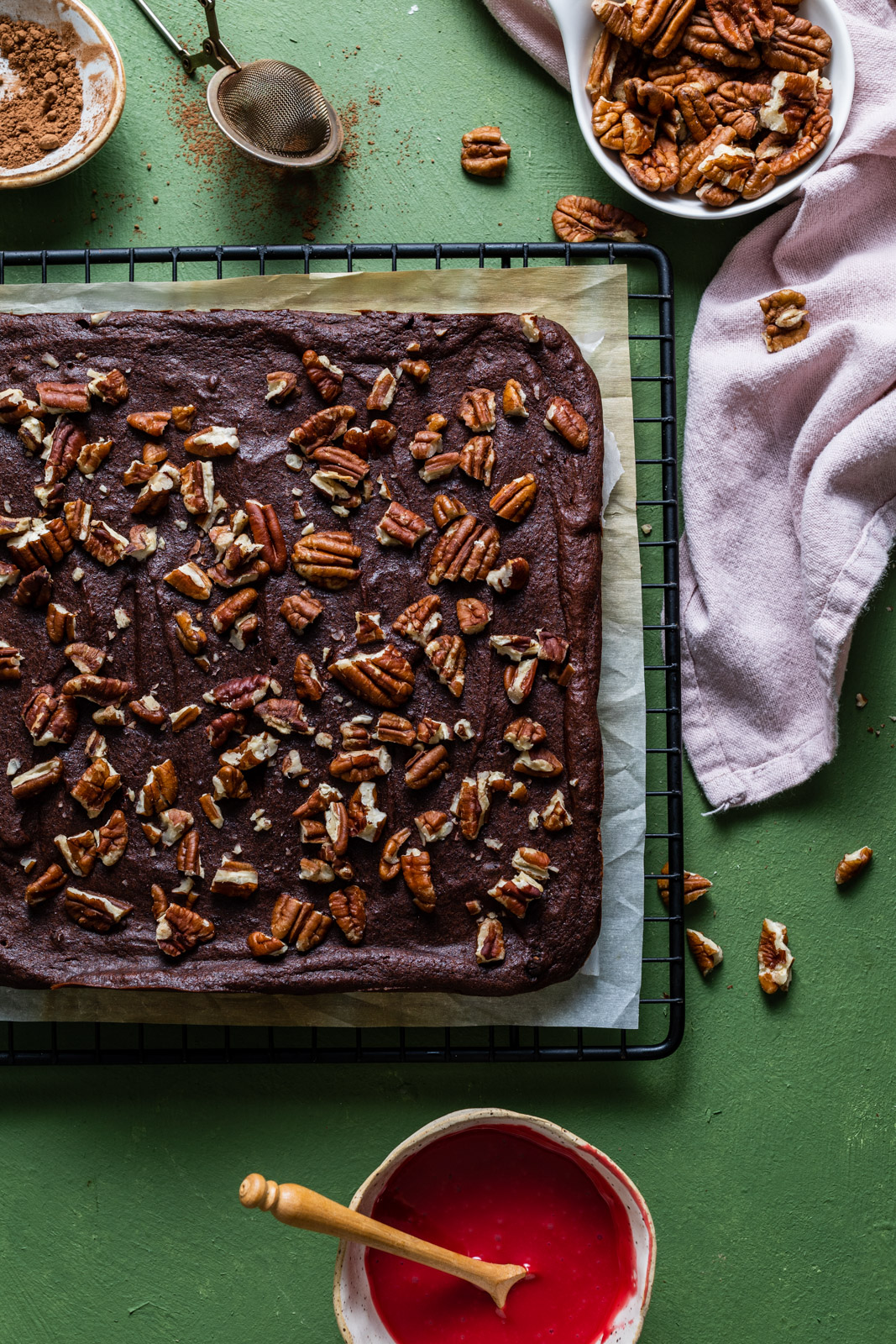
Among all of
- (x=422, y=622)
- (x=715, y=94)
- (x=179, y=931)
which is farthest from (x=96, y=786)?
(x=715, y=94)

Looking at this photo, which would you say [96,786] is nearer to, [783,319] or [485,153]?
[485,153]

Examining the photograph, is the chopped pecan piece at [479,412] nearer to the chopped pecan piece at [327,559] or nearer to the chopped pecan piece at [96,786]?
the chopped pecan piece at [327,559]

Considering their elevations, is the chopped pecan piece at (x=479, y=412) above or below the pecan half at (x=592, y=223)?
below

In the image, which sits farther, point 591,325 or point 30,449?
point 591,325

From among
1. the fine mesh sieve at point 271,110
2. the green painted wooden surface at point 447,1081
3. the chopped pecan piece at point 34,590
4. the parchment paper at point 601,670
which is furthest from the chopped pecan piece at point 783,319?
the chopped pecan piece at point 34,590

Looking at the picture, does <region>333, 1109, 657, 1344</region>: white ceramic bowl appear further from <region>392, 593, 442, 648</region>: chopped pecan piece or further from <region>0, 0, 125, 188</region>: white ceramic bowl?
<region>0, 0, 125, 188</region>: white ceramic bowl

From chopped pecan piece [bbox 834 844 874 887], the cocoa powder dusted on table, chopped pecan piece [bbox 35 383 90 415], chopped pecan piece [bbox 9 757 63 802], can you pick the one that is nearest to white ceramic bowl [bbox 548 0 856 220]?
the cocoa powder dusted on table

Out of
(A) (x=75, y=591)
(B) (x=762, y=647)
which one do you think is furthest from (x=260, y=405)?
(B) (x=762, y=647)

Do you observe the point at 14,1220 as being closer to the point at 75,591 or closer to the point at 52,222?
the point at 75,591
